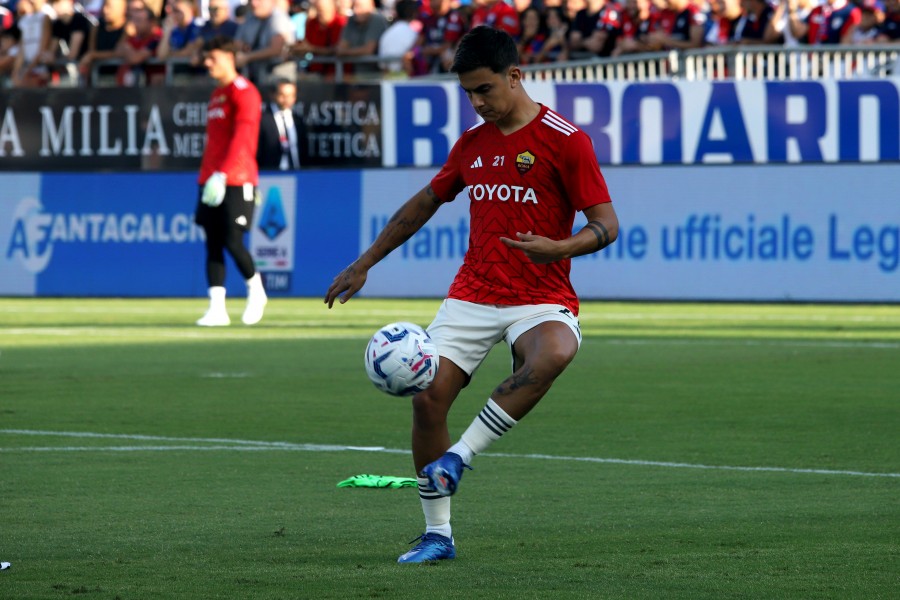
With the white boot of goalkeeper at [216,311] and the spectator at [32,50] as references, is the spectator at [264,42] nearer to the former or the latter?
the spectator at [32,50]

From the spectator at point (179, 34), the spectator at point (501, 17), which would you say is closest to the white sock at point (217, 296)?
the spectator at point (501, 17)

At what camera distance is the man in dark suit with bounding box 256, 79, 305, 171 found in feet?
75.0

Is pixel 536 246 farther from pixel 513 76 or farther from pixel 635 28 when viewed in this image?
pixel 635 28

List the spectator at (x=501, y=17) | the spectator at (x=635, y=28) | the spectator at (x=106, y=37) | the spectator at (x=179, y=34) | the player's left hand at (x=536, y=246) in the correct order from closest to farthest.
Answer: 1. the player's left hand at (x=536, y=246)
2. the spectator at (x=635, y=28)
3. the spectator at (x=501, y=17)
4. the spectator at (x=179, y=34)
5. the spectator at (x=106, y=37)

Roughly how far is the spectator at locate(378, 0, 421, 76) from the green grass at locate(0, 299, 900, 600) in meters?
8.75

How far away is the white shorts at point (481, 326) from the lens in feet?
21.4

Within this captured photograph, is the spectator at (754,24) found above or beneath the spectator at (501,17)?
beneath

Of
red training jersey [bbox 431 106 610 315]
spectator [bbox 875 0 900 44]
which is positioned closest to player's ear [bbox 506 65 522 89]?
red training jersey [bbox 431 106 610 315]

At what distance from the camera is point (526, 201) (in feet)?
21.6

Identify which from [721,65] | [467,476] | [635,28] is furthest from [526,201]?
[635,28]

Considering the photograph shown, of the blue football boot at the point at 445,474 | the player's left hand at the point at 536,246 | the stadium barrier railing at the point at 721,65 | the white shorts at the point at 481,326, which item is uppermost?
the stadium barrier railing at the point at 721,65

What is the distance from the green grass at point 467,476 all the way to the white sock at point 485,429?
41 centimetres

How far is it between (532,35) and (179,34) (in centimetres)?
532

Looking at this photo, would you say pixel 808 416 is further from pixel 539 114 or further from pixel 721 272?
pixel 721 272
